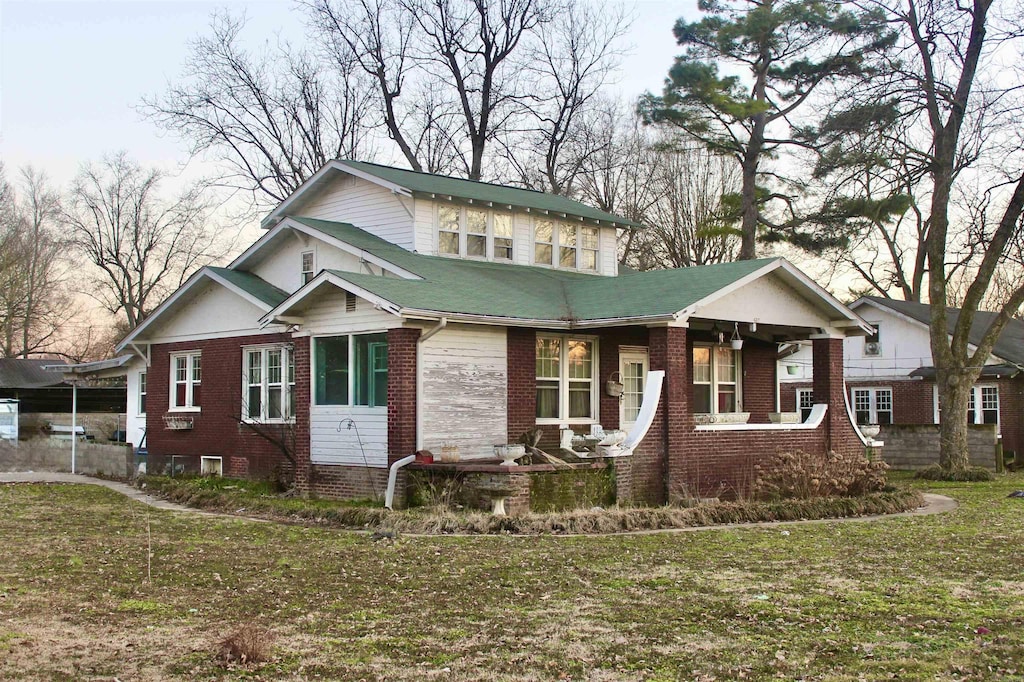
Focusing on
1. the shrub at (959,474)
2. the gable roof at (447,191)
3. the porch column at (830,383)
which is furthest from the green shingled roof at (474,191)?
the shrub at (959,474)

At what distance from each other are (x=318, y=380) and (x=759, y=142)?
21.8 metres

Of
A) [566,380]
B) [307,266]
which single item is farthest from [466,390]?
[307,266]

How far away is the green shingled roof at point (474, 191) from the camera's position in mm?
21312

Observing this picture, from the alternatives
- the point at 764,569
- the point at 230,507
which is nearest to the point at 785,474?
the point at 764,569

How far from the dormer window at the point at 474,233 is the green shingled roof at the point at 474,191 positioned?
41 centimetres

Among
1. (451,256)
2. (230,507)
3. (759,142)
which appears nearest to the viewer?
(230,507)

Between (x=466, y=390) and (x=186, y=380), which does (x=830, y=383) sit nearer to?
(x=466, y=390)

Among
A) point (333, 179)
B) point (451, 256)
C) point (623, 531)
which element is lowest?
point (623, 531)

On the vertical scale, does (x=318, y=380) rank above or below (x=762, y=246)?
below

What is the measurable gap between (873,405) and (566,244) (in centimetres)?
1556

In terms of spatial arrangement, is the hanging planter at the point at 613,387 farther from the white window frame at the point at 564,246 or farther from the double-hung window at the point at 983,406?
the double-hung window at the point at 983,406

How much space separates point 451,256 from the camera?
2167 cm

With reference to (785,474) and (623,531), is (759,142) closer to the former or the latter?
(785,474)

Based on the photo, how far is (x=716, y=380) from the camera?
2197 cm
